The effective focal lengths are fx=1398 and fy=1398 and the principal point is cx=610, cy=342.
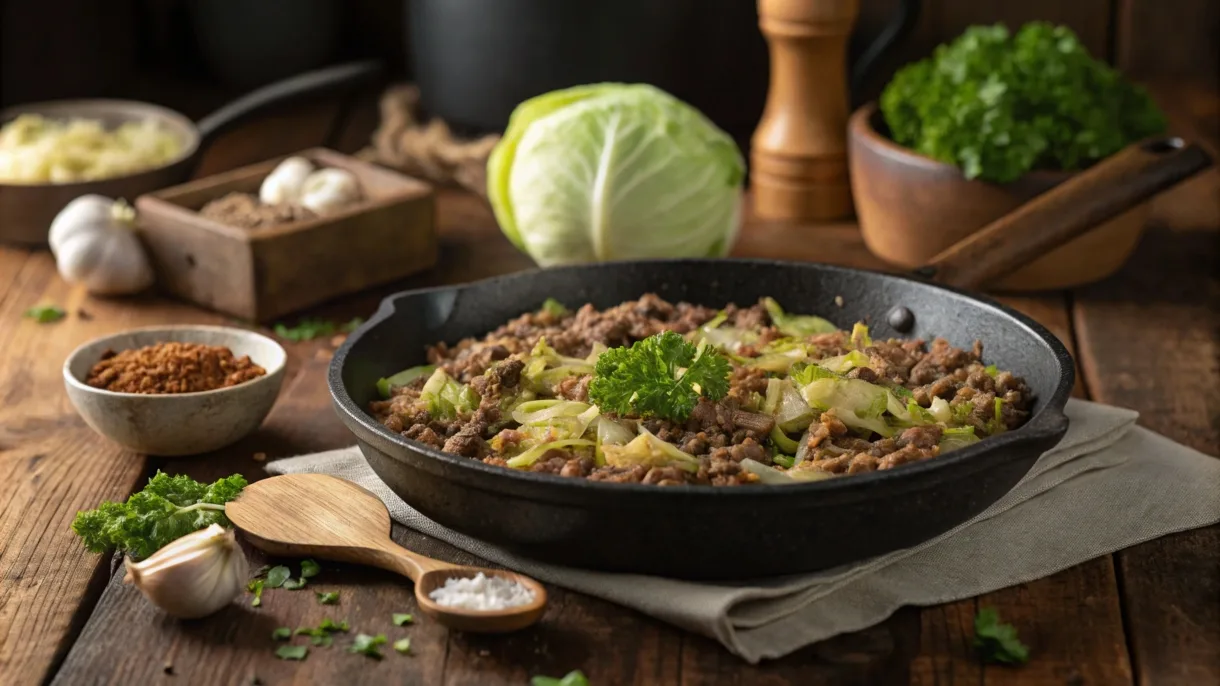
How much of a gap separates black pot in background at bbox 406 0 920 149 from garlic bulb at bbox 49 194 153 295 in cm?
141

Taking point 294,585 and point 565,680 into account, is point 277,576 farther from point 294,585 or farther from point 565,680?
point 565,680

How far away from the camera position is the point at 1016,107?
4266 millimetres

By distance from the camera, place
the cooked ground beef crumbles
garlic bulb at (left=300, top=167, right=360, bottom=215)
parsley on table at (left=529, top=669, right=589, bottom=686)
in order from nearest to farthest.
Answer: parsley on table at (left=529, top=669, right=589, bottom=686)
the cooked ground beef crumbles
garlic bulb at (left=300, top=167, right=360, bottom=215)

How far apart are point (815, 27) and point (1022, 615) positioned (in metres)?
2.63

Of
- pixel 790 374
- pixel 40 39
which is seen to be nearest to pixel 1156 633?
pixel 790 374

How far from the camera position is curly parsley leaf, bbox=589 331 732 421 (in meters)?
2.76

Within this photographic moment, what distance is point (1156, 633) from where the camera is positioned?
254cm

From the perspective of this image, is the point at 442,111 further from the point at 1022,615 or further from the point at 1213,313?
the point at 1022,615

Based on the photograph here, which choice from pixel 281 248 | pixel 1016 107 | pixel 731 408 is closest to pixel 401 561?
pixel 731 408

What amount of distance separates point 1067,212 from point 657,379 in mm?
1578

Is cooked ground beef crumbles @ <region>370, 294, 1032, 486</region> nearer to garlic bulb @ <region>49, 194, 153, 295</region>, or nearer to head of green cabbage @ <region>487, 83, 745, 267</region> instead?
head of green cabbage @ <region>487, 83, 745, 267</region>

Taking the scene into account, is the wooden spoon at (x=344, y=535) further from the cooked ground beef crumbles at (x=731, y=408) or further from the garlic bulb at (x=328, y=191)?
the garlic bulb at (x=328, y=191)

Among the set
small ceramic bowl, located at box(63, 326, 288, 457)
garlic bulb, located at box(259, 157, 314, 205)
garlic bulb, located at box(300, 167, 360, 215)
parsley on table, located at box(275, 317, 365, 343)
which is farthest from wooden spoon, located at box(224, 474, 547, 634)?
garlic bulb, located at box(259, 157, 314, 205)

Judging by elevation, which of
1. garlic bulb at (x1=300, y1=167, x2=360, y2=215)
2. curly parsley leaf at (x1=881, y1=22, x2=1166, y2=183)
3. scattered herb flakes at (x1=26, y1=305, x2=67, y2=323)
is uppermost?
curly parsley leaf at (x1=881, y1=22, x2=1166, y2=183)
